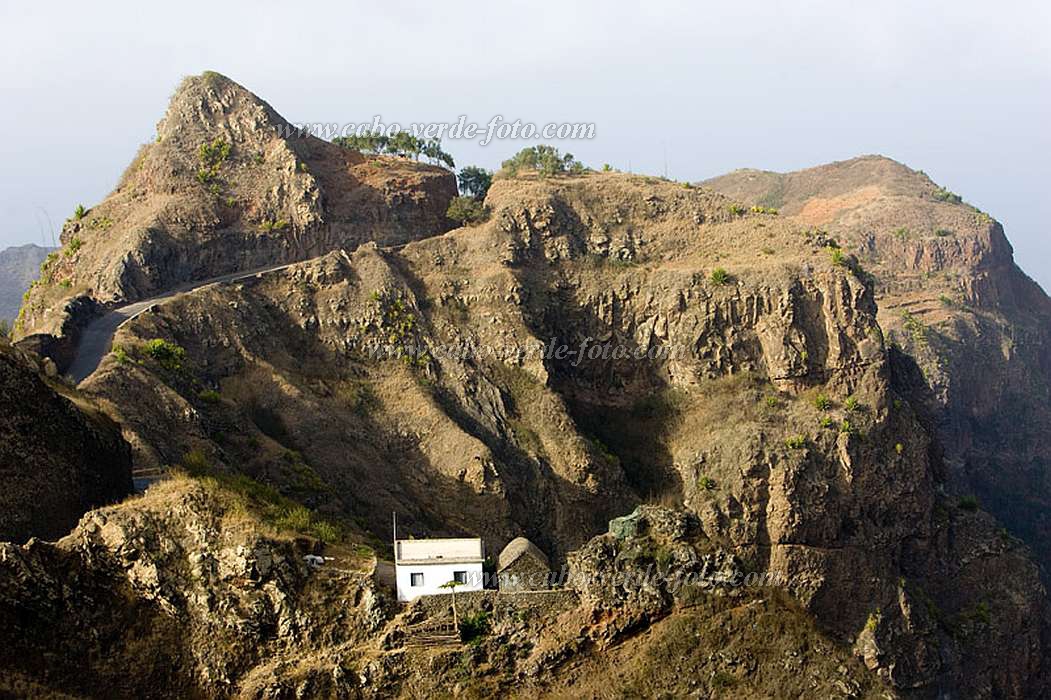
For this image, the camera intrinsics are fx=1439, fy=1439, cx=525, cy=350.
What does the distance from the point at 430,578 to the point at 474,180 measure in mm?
59388

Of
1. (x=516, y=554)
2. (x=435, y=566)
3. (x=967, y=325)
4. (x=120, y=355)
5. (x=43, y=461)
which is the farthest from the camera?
(x=967, y=325)

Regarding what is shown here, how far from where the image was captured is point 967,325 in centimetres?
12688

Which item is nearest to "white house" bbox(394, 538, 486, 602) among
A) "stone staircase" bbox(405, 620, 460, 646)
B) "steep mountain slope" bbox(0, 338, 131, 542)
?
"stone staircase" bbox(405, 620, 460, 646)

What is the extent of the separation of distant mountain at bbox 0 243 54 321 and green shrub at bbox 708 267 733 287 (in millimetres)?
87850

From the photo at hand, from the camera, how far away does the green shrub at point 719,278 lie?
8081cm

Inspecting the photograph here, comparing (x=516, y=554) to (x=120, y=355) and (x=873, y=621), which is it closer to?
(x=120, y=355)

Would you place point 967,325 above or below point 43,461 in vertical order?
above

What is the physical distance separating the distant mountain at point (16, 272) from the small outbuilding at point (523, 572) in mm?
115030

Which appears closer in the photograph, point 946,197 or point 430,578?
point 430,578

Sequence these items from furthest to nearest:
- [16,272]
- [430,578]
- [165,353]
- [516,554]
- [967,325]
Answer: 1. [16,272]
2. [967,325]
3. [165,353]
4. [516,554]
5. [430,578]

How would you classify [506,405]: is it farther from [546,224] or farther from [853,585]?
[853,585]

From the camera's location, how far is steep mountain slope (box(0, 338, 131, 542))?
3875 cm

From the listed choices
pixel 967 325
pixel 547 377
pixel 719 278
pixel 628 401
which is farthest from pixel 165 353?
pixel 967 325

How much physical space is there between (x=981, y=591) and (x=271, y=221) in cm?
4404
